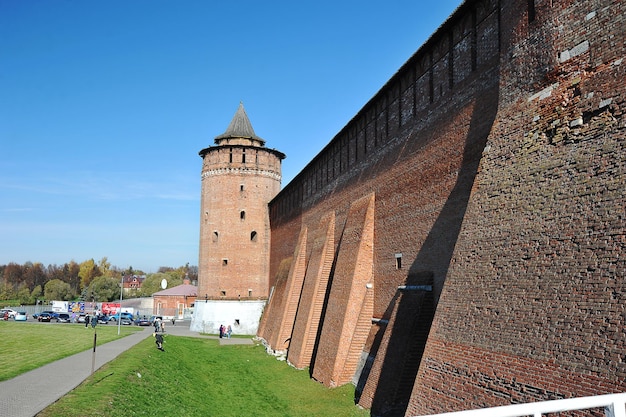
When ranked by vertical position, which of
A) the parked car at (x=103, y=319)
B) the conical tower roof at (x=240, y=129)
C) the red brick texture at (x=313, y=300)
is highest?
the conical tower roof at (x=240, y=129)

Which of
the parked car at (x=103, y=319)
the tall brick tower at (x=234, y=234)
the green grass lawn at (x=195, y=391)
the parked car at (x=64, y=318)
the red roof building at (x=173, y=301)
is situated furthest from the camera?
the red roof building at (x=173, y=301)

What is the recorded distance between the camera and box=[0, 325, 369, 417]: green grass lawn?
1013 centimetres

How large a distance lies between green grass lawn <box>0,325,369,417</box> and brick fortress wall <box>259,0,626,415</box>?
4.15ft

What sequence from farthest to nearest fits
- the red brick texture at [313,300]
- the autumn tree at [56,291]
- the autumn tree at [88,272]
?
the autumn tree at [88,272] < the autumn tree at [56,291] < the red brick texture at [313,300]

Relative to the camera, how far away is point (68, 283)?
94.9 m

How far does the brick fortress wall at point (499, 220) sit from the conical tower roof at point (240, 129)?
20596 millimetres

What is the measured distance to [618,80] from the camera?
20.6 feet

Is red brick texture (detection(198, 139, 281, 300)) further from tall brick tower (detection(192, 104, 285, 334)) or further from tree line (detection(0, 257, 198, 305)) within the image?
tree line (detection(0, 257, 198, 305))

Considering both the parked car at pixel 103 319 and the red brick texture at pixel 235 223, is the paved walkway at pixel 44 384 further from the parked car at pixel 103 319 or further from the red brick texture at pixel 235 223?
the parked car at pixel 103 319

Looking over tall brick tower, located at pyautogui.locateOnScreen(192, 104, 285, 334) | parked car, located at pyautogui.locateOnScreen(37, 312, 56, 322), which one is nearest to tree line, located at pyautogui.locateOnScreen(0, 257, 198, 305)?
parked car, located at pyautogui.locateOnScreen(37, 312, 56, 322)

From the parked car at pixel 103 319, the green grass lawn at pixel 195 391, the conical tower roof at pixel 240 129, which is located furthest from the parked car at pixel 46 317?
the green grass lawn at pixel 195 391

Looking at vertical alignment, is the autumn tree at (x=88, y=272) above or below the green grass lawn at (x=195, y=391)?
above

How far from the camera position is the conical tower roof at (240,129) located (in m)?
33.9

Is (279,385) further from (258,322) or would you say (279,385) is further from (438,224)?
(258,322)
